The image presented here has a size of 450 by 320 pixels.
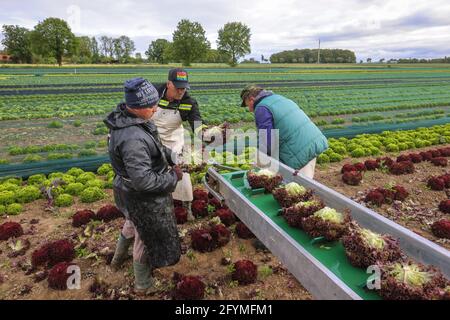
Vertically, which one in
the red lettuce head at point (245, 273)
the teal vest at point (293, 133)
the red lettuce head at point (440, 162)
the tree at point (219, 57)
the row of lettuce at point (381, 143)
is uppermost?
the tree at point (219, 57)

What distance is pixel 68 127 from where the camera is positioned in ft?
40.7

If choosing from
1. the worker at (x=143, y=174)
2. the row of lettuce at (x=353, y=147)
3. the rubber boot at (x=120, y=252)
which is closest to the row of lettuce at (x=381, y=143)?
the row of lettuce at (x=353, y=147)

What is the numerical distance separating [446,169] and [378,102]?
1208 centimetres

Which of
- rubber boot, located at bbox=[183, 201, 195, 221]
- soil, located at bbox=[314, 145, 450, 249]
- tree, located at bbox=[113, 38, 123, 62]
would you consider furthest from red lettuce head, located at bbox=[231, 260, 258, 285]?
tree, located at bbox=[113, 38, 123, 62]

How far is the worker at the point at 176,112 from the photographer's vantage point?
14.6 ft

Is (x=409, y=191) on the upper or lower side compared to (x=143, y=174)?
lower

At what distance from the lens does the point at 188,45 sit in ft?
224

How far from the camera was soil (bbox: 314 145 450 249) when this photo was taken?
5559 mm

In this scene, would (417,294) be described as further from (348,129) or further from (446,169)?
(348,129)

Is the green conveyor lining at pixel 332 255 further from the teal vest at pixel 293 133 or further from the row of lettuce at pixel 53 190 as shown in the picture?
the row of lettuce at pixel 53 190

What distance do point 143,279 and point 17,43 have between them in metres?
84.0

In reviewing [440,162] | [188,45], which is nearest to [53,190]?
[440,162]

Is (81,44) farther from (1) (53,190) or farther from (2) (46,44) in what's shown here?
(1) (53,190)

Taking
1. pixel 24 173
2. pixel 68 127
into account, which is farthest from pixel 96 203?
pixel 68 127
